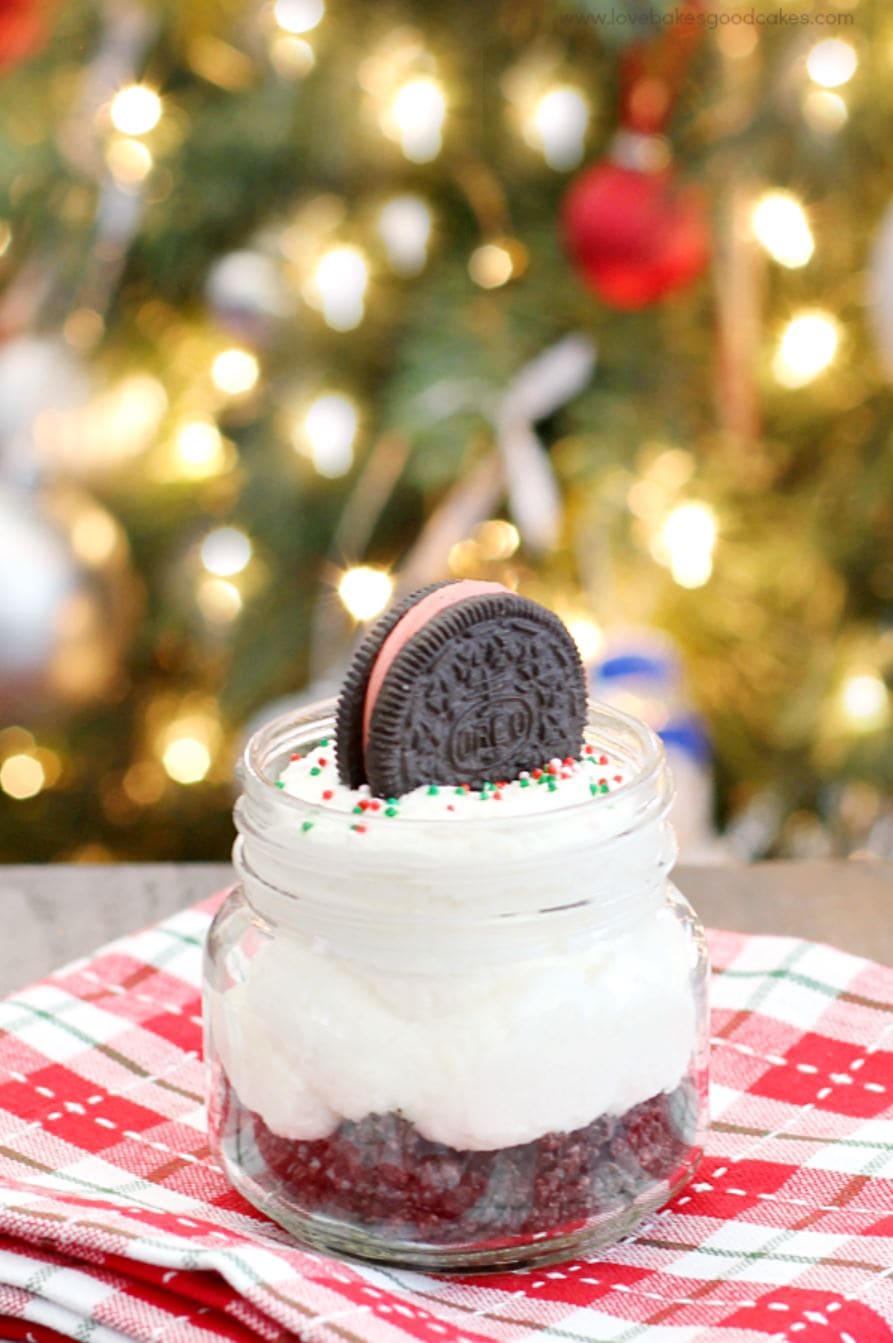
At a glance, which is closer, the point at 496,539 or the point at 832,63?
the point at 832,63

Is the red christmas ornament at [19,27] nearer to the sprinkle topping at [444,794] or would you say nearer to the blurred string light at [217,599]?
the blurred string light at [217,599]

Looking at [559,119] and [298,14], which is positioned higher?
[298,14]

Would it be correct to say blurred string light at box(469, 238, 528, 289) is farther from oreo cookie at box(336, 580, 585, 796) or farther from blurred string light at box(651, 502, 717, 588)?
oreo cookie at box(336, 580, 585, 796)

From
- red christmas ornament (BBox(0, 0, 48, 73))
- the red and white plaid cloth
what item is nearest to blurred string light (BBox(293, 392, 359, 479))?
red christmas ornament (BBox(0, 0, 48, 73))

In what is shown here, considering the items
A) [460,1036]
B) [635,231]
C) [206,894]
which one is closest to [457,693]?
[460,1036]

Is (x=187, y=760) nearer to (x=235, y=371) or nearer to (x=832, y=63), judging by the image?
(x=235, y=371)

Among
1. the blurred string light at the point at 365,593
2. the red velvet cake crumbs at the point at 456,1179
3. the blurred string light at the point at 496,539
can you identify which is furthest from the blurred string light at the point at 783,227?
the red velvet cake crumbs at the point at 456,1179
